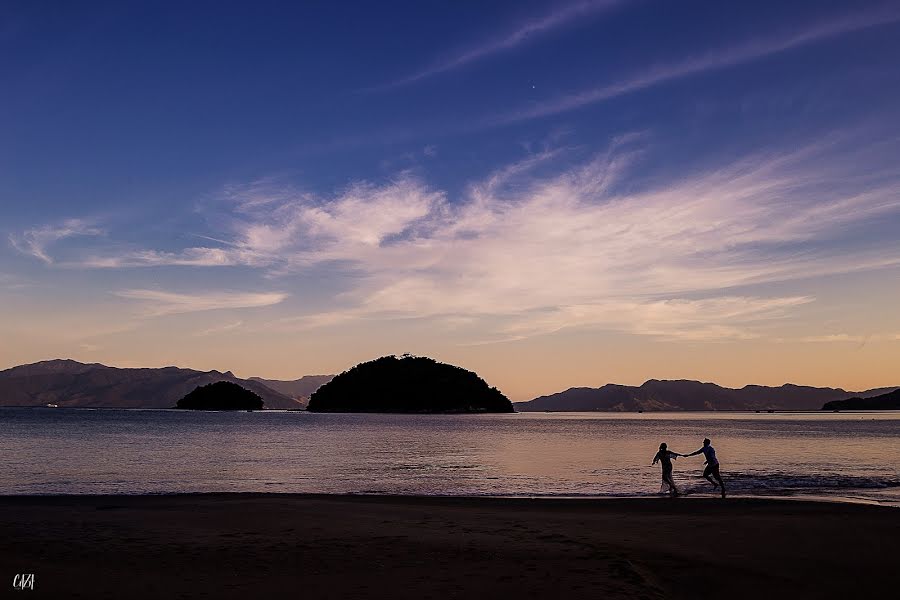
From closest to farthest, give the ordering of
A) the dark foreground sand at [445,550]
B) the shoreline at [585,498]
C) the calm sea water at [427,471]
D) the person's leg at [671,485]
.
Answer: the dark foreground sand at [445,550]
the shoreline at [585,498]
the person's leg at [671,485]
the calm sea water at [427,471]

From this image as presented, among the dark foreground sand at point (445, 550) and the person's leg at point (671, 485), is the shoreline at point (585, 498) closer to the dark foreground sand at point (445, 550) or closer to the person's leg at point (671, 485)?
the person's leg at point (671, 485)

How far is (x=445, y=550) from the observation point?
17.2m

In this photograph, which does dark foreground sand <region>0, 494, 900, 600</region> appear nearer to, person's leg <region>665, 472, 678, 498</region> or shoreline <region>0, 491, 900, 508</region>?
shoreline <region>0, 491, 900, 508</region>

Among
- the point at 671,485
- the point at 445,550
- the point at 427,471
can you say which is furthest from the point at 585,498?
the point at 427,471

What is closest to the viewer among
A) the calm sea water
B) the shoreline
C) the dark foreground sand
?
the dark foreground sand

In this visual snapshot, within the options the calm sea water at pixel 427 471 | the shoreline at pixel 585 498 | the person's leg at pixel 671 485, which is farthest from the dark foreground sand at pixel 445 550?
the calm sea water at pixel 427 471

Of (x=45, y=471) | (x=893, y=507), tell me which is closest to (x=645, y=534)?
(x=893, y=507)

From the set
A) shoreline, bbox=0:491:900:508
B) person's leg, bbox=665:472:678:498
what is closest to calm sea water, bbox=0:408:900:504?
shoreline, bbox=0:491:900:508

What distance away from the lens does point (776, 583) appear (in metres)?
14.8

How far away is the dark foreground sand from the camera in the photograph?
13.7 meters

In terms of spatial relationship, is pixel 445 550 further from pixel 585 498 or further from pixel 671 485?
pixel 671 485

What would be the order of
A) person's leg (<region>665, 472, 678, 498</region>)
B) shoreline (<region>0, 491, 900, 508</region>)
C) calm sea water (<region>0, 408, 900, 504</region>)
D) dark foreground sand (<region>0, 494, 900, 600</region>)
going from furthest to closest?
calm sea water (<region>0, 408, 900, 504</region>) < person's leg (<region>665, 472, 678, 498</region>) < shoreline (<region>0, 491, 900, 508</region>) < dark foreground sand (<region>0, 494, 900, 600</region>)

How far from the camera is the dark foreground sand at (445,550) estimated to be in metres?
13.7

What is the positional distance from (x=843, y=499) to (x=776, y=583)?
768 inches
